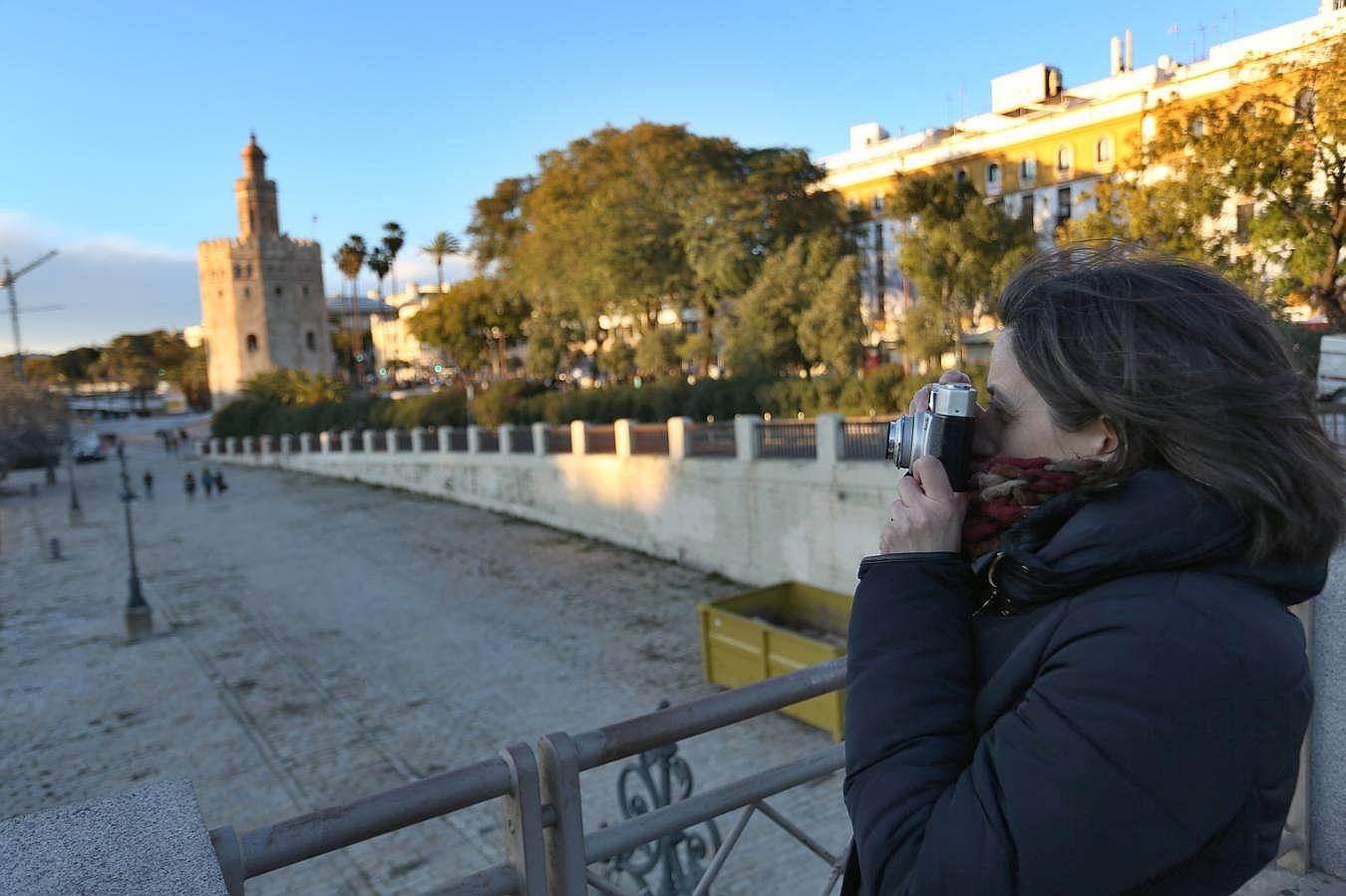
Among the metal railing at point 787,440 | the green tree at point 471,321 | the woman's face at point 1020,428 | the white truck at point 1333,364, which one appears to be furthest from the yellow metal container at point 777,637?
the green tree at point 471,321

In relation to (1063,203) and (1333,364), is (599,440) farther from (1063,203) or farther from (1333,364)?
(1063,203)

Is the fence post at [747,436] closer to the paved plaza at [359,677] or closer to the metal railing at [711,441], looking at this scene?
the metal railing at [711,441]


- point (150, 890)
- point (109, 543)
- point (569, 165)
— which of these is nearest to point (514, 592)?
point (109, 543)

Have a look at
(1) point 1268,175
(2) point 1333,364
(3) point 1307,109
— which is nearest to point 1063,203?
(3) point 1307,109

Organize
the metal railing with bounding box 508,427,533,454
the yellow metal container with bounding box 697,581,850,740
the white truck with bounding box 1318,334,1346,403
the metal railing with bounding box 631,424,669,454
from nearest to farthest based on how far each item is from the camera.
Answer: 1. the white truck with bounding box 1318,334,1346,403
2. the yellow metal container with bounding box 697,581,850,740
3. the metal railing with bounding box 631,424,669,454
4. the metal railing with bounding box 508,427,533,454

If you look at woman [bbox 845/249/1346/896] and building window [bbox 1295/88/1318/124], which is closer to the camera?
woman [bbox 845/249/1346/896]

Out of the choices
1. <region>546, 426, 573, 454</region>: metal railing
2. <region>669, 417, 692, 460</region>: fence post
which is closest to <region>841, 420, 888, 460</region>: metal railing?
<region>669, 417, 692, 460</region>: fence post

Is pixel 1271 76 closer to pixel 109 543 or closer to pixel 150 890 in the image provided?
pixel 150 890

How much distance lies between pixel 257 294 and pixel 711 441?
211ft

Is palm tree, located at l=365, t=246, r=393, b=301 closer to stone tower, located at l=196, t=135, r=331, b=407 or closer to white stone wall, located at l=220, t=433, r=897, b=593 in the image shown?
stone tower, located at l=196, t=135, r=331, b=407

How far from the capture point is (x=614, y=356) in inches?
1476

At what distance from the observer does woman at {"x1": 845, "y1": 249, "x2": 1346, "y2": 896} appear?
1.02 meters

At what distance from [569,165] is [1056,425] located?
39547 millimetres

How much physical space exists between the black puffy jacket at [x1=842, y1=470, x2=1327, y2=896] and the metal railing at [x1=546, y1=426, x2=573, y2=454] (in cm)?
2447
